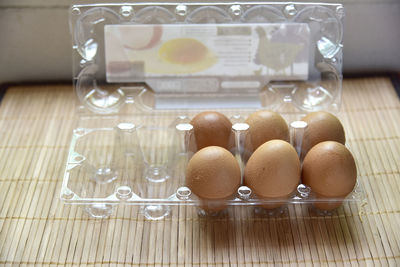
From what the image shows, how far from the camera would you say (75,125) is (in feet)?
4.03

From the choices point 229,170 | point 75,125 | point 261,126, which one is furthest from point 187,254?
point 75,125

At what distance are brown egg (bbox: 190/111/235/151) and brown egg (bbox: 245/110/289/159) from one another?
1.5 inches

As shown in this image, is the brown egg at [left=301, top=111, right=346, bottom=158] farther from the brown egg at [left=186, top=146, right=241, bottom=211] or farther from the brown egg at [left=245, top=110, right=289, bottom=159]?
the brown egg at [left=186, top=146, right=241, bottom=211]

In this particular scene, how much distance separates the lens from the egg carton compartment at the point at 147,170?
3.18 feet

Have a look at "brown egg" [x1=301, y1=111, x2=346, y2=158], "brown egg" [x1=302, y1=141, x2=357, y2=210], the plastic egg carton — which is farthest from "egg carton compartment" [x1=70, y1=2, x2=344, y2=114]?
"brown egg" [x1=302, y1=141, x2=357, y2=210]

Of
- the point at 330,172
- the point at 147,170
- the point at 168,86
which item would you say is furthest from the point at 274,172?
the point at 168,86

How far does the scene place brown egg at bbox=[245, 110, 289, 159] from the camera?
1.03m

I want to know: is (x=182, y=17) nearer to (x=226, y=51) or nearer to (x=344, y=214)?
(x=226, y=51)

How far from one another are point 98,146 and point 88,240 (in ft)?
0.84

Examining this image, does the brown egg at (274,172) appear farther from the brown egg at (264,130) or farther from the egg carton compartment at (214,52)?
Result: the egg carton compartment at (214,52)

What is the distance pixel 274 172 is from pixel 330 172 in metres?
0.10

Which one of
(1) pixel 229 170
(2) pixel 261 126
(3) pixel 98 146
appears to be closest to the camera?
(1) pixel 229 170

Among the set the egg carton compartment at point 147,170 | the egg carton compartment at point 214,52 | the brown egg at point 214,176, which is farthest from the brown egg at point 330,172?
the egg carton compartment at point 214,52

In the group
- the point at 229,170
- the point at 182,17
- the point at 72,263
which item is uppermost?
the point at 182,17
